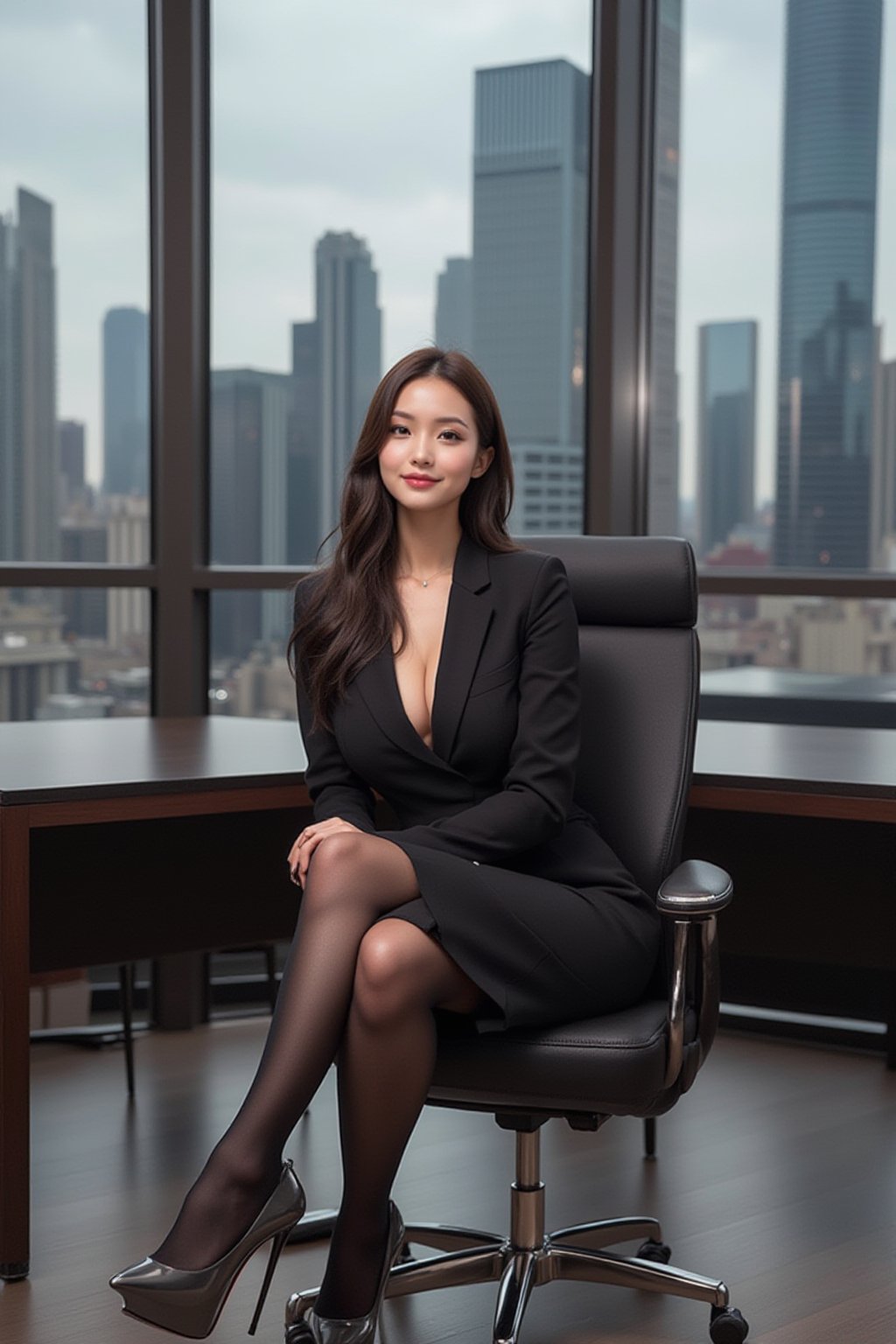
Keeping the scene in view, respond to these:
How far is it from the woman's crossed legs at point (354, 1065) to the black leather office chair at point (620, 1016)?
9 centimetres

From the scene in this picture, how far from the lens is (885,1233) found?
2.49 metres

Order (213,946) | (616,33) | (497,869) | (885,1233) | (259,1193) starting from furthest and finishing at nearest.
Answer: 1. (616,33)
2. (213,946)
3. (885,1233)
4. (497,869)
5. (259,1193)

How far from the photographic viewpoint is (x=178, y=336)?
11.8ft

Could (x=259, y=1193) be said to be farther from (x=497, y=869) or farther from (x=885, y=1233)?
(x=885, y=1233)

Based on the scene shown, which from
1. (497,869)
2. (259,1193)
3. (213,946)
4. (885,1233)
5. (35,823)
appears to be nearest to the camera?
(259,1193)

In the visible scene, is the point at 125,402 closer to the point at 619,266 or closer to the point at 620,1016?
the point at 619,266

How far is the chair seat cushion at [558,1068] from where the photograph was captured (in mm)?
1861

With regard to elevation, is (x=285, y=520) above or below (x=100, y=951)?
above

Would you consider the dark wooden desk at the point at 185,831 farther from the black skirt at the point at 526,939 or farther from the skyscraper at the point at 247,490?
the skyscraper at the point at 247,490

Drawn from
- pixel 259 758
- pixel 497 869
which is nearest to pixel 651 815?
pixel 497 869

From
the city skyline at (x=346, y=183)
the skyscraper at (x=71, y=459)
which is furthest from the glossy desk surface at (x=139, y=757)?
the city skyline at (x=346, y=183)

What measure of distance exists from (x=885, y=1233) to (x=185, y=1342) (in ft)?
3.71

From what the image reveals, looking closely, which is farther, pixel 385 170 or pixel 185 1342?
pixel 385 170

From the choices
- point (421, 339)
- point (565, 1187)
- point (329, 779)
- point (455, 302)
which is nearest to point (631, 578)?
point (329, 779)
